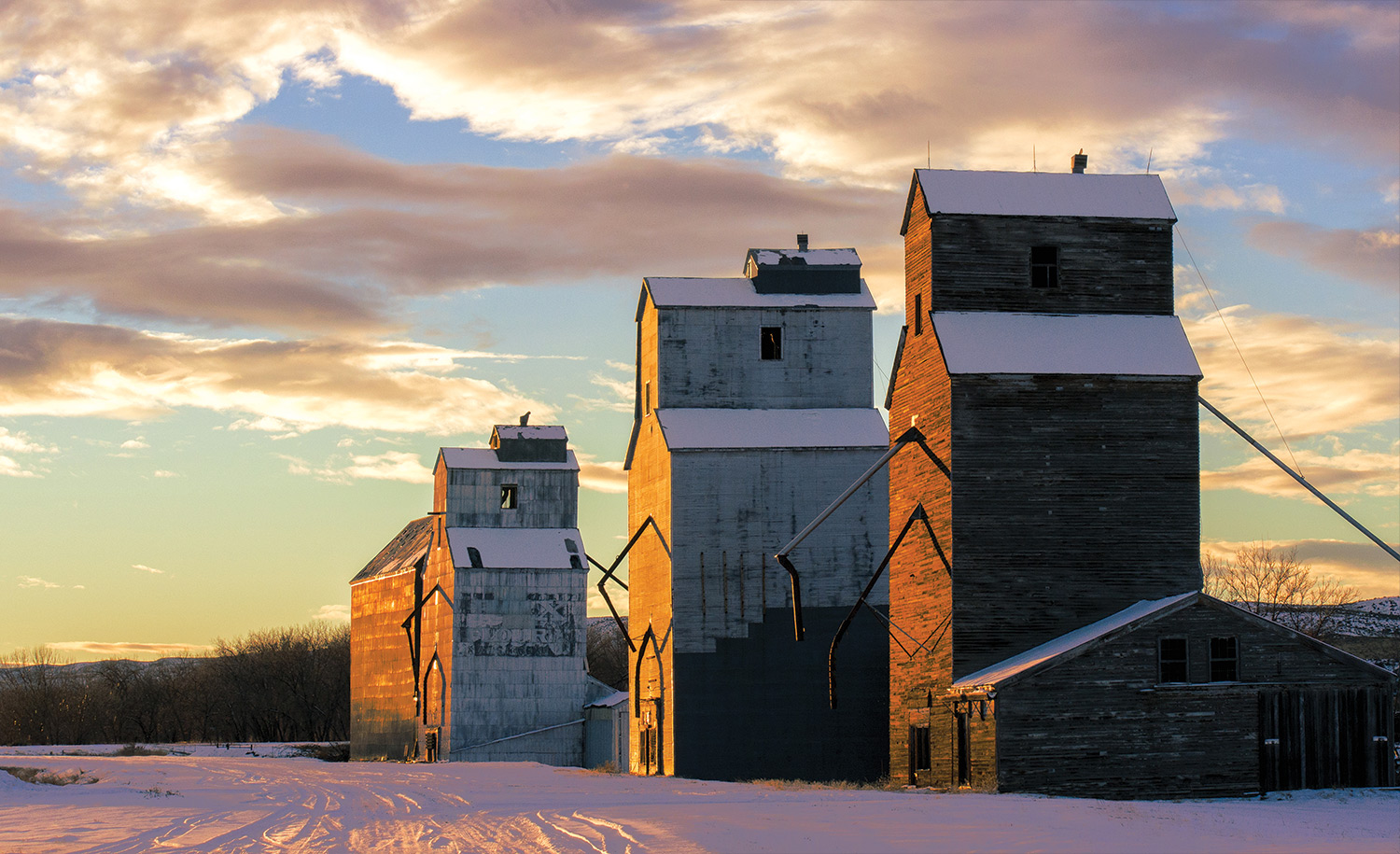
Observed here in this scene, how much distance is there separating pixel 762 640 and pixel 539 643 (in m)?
17.7

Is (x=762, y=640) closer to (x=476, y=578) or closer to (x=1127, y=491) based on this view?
(x=1127, y=491)

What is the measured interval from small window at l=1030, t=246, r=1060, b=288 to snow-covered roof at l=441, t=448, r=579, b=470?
95.7ft

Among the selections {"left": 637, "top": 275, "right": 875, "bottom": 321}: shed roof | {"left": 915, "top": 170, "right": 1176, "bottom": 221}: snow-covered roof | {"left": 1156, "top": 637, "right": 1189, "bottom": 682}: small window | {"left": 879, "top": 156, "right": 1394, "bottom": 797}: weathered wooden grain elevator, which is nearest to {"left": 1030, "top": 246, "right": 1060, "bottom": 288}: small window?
{"left": 879, "top": 156, "right": 1394, "bottom": 797}: weathered wooden grain elevator

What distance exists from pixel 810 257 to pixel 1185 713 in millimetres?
21843

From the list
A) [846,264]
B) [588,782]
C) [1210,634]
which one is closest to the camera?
[1210,634]

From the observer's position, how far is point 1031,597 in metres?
37.0

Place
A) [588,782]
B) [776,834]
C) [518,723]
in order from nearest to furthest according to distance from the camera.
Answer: [776,834], [588,782], [518,723]

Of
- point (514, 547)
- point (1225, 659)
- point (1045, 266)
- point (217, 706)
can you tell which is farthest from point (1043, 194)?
point (217, 706)

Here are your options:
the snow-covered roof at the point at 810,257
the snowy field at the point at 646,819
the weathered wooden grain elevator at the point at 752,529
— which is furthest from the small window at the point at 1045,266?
the snowy field at the point at 646,819

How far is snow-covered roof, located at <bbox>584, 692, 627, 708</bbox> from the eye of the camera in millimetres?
58013

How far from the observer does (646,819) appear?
2611cm

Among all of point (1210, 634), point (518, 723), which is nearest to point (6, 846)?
point (1210, 634)

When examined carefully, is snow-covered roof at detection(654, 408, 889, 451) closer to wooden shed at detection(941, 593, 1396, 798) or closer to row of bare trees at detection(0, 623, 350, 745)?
wooden shed at detection(941, 593, 1396, 798)

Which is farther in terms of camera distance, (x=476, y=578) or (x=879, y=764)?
(x=476, y=578)
